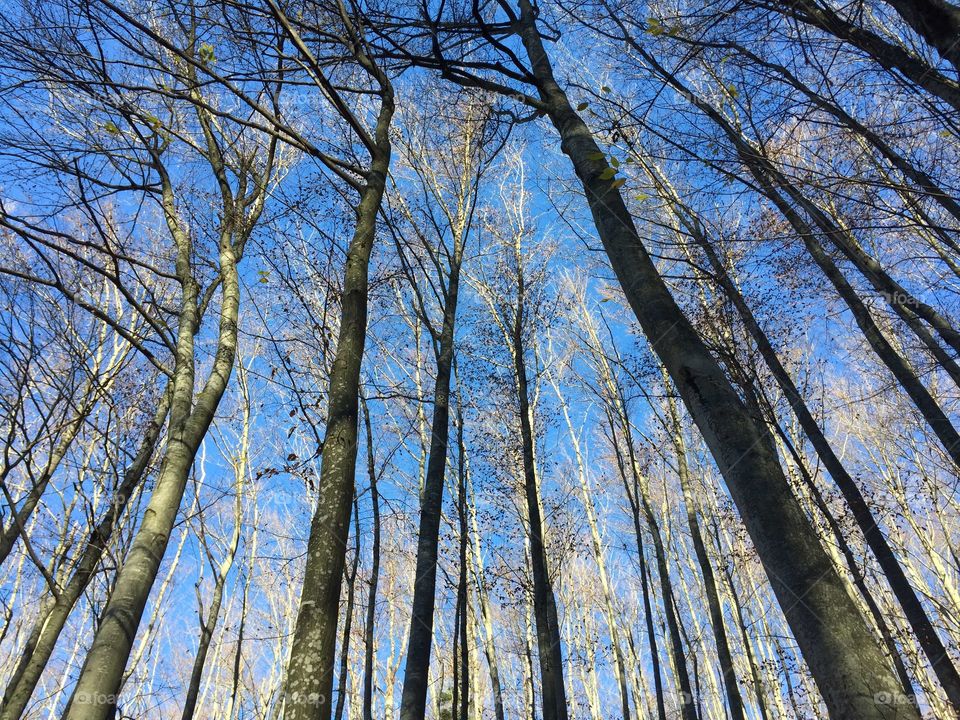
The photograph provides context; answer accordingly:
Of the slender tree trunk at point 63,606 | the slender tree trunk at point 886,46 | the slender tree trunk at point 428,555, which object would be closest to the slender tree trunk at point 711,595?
the slender tree trunk at point 428,555

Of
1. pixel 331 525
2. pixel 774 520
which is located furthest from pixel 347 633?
pixel 774 520

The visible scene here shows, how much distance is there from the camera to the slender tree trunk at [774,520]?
1300 millimetres

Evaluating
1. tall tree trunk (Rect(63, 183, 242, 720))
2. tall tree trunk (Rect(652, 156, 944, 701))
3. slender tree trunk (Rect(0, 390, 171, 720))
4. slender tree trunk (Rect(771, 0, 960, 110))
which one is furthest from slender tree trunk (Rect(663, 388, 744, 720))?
slender tree trunk (Rect(0, 390, 171, 720))

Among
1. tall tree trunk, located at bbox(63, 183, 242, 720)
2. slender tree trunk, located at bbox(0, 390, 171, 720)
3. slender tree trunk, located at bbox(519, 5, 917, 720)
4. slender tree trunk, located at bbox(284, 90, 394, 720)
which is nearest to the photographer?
slender tree trunk, located at bbox(519, 5, 917, 720)

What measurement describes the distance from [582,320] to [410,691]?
7.27m

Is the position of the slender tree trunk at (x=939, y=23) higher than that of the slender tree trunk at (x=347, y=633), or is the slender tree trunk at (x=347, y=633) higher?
the slender tree trunk at (x=939, y=23)

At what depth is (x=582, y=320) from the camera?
32.4ft

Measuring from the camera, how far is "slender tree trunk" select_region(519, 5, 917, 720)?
1300mm

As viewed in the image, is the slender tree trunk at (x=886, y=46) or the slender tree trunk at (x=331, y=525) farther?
the slender tree trunk at (x=886, y=46)

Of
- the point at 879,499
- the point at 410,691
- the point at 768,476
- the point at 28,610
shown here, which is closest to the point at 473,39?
the point at 768,476

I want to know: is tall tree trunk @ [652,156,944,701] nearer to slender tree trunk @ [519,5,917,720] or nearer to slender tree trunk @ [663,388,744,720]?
slender tree trunk @ [663,388,744,720]

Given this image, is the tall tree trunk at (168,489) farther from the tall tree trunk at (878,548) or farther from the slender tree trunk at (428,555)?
the tall tree trunk at (878,548)

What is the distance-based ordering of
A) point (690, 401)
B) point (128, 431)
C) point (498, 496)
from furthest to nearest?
1. point (498, 496)
2. point (128, 431)
3. point (690, 401)

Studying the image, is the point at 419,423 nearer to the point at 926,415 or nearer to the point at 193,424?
the point at 193,424
